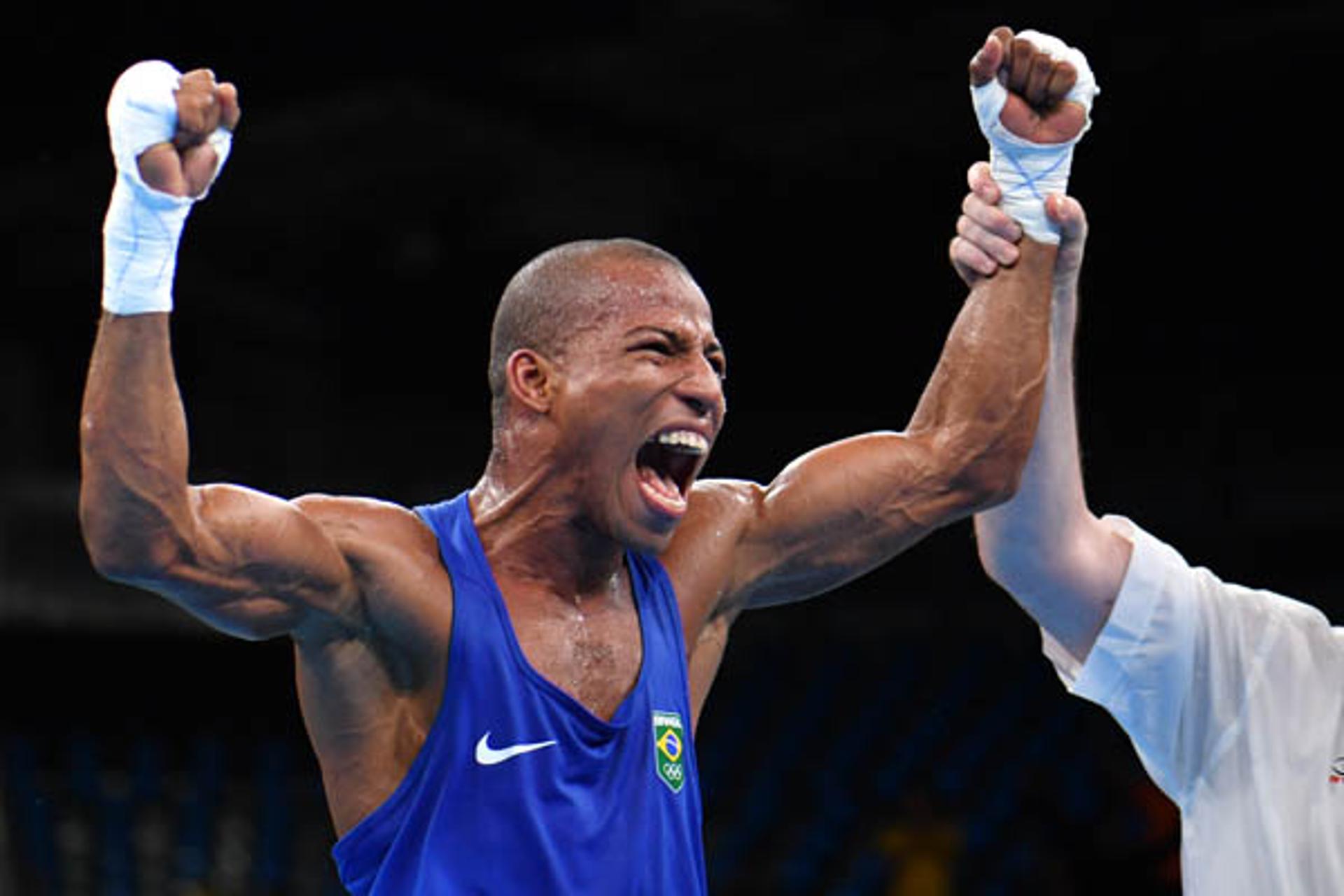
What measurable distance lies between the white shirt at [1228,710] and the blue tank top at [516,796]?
81cm

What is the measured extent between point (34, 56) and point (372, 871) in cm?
846

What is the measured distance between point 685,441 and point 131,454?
2.68 feet

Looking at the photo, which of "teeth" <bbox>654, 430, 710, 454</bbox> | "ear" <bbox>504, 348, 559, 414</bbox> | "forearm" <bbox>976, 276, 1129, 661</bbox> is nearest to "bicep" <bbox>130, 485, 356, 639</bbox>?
"ear" <bbox>504, 348, 559, 414</bbox>

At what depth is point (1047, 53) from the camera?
2986mm

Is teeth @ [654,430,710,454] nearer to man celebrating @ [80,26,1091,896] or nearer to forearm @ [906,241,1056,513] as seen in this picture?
man celebrating @ [80,26,1091,896]

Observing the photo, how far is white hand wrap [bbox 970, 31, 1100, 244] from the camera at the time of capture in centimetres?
301

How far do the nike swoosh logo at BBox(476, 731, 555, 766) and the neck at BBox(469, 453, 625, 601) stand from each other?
0.97ft

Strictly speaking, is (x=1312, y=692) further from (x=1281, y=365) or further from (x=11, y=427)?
(x=11, y=427)

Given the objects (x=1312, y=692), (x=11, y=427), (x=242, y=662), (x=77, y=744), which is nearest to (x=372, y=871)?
(x=1312, y=692)

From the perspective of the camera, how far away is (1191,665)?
122 inches

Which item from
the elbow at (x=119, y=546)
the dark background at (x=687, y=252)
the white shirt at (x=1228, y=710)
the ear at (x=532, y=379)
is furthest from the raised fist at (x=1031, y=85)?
the dark background at (x=687, y=252)

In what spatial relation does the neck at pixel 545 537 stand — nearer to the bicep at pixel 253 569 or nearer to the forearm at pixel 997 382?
the bicep at pixel 253 569

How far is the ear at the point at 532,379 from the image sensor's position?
2840 mm

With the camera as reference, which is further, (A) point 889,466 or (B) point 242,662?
(B) point 242,662
